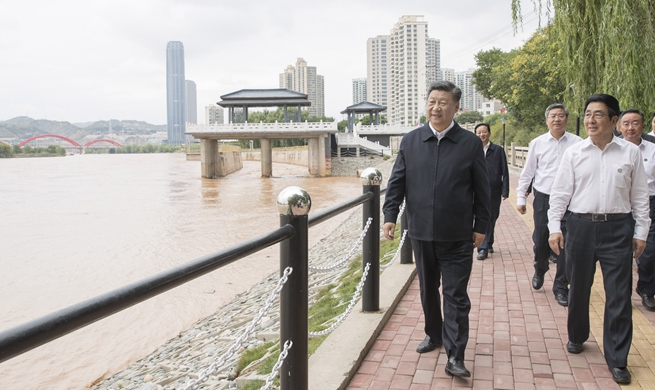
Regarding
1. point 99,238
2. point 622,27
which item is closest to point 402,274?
point 622,27

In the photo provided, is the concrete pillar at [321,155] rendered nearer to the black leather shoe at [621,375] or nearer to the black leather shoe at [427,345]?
the black leather shoe at [427,345]

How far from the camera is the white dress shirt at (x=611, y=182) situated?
3.76m

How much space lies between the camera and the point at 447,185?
12.2 feet

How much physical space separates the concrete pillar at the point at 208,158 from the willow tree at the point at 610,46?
150ft

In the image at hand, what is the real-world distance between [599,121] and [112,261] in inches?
552

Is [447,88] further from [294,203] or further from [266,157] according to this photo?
[266,157]

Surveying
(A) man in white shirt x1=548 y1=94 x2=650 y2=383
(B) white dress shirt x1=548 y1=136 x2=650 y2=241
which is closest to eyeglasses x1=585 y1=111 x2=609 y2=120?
(A) man in white shirt x1=548 y1=94 x2=650 y2=383

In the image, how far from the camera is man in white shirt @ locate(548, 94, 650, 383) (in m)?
3.71

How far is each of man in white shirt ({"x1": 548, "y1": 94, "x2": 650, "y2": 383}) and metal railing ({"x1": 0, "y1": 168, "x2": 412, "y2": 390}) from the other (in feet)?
5.37

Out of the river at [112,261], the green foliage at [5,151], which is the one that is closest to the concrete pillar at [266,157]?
the river at [112,261]

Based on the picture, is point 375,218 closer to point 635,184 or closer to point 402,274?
point 402,274

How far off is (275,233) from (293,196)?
282 millimetres

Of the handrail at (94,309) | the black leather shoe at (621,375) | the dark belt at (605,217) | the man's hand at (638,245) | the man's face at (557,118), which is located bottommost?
the black leather shoe at (621,375)

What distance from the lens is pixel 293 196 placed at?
302cm
